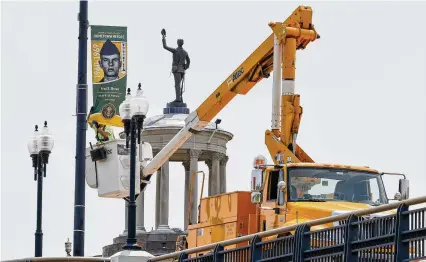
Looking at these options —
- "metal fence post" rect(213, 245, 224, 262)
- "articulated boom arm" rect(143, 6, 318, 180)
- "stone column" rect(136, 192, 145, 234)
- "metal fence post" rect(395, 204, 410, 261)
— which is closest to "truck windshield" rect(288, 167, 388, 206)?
"metal fence post" rect(213, 245, 224, 262)

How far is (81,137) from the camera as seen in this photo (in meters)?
37.9

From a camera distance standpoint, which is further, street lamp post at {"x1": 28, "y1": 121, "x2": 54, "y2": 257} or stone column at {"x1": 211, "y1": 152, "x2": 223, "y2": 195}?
stone column at {"x1": 211, "y1": 152, "x2": 223, "y2": 195}

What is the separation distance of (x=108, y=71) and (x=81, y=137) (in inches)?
251

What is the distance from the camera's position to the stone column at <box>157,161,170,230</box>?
8306 centimetres

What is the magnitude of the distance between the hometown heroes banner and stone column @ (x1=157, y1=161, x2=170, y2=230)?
126ft

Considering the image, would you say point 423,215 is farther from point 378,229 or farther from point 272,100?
point 272,100

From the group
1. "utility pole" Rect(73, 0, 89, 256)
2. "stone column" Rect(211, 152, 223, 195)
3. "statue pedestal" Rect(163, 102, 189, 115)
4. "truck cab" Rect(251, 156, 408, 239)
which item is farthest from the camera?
"statue pedestal" Rect(163, 102, 189, 115)

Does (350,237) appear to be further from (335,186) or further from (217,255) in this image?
(335,186)

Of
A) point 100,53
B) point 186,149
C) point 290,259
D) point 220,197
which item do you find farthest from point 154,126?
point 290,259

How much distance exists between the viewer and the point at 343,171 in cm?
3534

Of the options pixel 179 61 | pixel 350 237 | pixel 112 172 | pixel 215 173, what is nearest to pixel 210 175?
pixel 215 173

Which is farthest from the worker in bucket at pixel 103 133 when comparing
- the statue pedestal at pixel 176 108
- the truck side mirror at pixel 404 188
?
the statue pedestal at pixel 176 108

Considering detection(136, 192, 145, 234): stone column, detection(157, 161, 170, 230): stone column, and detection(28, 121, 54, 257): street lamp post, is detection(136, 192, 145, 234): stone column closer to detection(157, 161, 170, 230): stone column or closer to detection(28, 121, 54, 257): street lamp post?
detection(157, 161, 170, 230): stone column

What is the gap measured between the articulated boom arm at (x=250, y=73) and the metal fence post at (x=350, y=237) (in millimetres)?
16789
